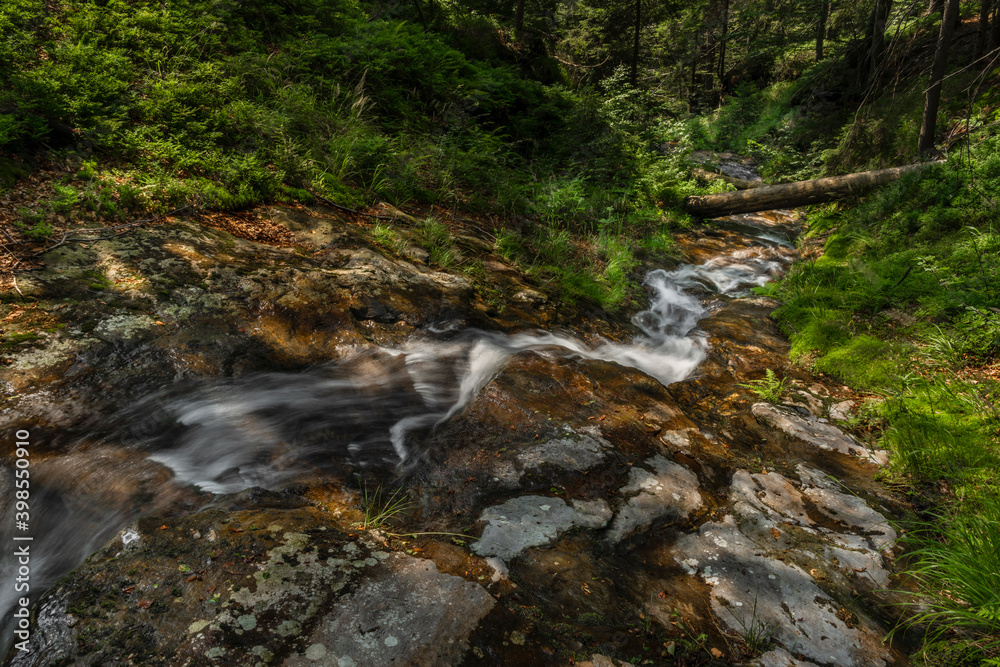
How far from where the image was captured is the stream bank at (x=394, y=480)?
2.02 meters

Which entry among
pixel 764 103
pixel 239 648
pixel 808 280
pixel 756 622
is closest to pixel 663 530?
pixel 756 622

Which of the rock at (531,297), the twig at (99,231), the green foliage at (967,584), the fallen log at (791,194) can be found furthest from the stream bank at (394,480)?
the fallen log at (791,194)

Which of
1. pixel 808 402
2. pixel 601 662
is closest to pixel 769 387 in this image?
pixel 808 402

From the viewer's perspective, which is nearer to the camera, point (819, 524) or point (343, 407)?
point (819, 524)

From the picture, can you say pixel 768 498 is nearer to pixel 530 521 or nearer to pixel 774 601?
pixel 774 601

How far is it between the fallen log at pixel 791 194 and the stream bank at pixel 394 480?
215 inches

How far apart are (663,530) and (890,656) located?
47.2 inches

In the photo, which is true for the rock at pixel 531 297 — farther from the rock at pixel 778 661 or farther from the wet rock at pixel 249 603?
the rock at pixel 778 661

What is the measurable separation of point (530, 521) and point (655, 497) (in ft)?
3.29

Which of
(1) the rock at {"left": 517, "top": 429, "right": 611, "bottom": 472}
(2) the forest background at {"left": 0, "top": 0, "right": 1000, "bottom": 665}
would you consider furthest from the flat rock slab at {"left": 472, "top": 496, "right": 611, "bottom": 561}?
(2) the forest background at {"left": 0, "top": 0, "right": 1000, "bottom": 665}

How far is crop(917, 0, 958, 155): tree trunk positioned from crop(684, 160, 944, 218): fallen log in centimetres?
53

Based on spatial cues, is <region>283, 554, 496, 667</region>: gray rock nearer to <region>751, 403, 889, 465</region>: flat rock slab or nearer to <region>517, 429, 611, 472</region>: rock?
<region>517, 429, 611, 472</region>: rock

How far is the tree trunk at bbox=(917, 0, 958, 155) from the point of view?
21.7 feet

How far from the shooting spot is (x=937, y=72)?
692 cm
